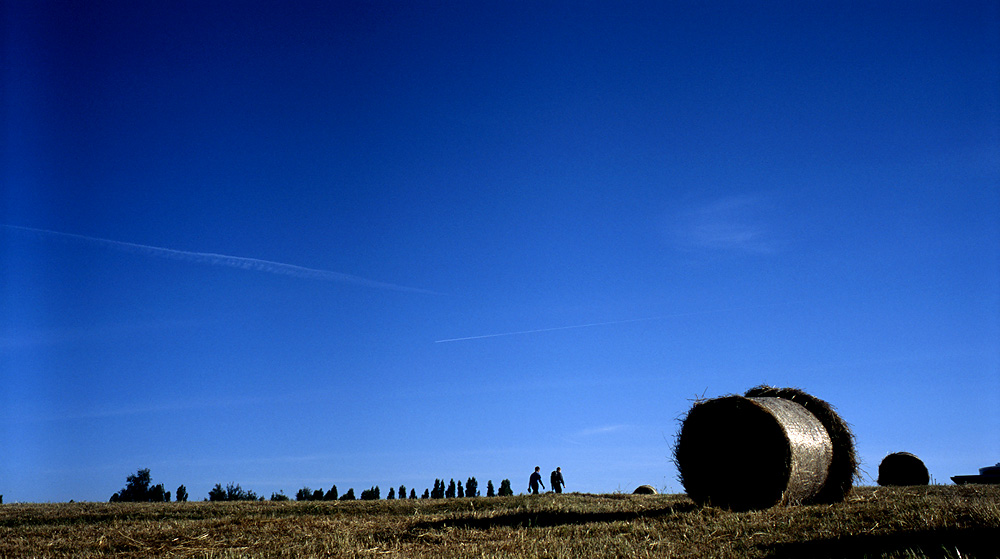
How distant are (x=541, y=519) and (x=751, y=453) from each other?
4914mm

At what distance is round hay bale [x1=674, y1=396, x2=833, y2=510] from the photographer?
14508mm

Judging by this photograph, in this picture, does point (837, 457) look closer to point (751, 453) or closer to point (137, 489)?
point (751, 453)

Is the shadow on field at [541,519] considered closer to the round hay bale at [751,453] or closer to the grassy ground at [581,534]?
the grassy ground at [581,534]

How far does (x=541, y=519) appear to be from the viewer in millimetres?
14344

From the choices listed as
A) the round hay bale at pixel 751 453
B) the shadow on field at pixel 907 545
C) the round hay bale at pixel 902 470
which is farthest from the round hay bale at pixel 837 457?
the round hay bale at pixel 902 470

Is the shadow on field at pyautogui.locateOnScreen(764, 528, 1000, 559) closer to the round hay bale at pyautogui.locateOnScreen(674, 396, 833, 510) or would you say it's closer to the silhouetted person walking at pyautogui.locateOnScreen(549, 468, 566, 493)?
the round hay bale at pyautogui.locateOnScreen(674, 396, 833, 510)

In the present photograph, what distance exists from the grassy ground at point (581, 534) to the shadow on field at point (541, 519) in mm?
23

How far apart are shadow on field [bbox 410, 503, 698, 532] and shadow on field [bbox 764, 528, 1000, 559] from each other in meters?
4.73

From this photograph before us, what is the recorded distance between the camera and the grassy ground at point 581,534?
9.14 m

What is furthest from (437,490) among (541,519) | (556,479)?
(541,519)

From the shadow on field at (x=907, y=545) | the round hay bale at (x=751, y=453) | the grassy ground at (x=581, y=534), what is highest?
the round hay bale at (x=751, y=453)

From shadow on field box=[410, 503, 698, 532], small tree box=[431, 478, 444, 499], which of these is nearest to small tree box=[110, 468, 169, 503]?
small tree box=[431, 478, 444, 499]

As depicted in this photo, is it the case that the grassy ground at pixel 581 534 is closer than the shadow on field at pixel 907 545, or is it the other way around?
the shadow on field at pixel 907 545

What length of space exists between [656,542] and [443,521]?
18.5ft
